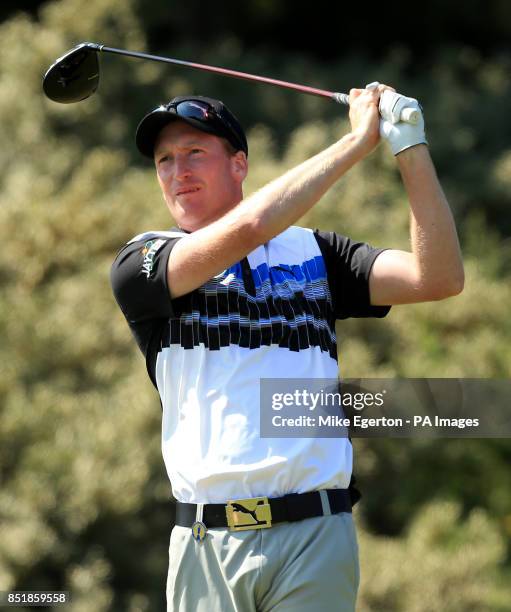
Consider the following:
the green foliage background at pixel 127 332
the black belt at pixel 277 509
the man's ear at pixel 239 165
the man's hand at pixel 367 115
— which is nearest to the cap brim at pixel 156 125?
the man's ear at pixel 239 165

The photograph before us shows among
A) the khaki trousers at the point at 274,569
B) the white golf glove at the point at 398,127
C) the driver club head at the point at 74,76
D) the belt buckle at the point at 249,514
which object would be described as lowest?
the khaki trousers at the point at 274,569

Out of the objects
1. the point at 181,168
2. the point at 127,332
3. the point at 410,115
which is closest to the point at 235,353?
the point at 181,168

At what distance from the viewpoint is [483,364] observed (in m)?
6.90

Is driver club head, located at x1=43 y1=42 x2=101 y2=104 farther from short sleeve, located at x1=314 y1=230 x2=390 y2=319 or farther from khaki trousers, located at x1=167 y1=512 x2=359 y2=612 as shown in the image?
khaki trousers, located at x1=167 y1=512 x2=359 y2=612

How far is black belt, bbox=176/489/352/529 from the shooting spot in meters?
2.56

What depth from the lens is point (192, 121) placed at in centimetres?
293

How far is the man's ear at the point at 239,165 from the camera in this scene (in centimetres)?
304

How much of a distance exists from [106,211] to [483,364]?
2524 millimetres

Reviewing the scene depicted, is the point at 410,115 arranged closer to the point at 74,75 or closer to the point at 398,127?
the point at 398,127

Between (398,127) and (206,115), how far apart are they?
57 centimetres

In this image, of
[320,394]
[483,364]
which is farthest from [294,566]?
[483,364]

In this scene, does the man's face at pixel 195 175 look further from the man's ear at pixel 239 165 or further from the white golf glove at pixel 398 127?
the white golf glove at pixel 398 127

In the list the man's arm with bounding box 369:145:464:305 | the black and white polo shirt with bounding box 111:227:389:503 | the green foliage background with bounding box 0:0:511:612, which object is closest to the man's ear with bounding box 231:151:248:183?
the black and white polo shirt with bounding box 111:227:389:503

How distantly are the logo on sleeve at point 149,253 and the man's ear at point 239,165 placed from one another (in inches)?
13.7
